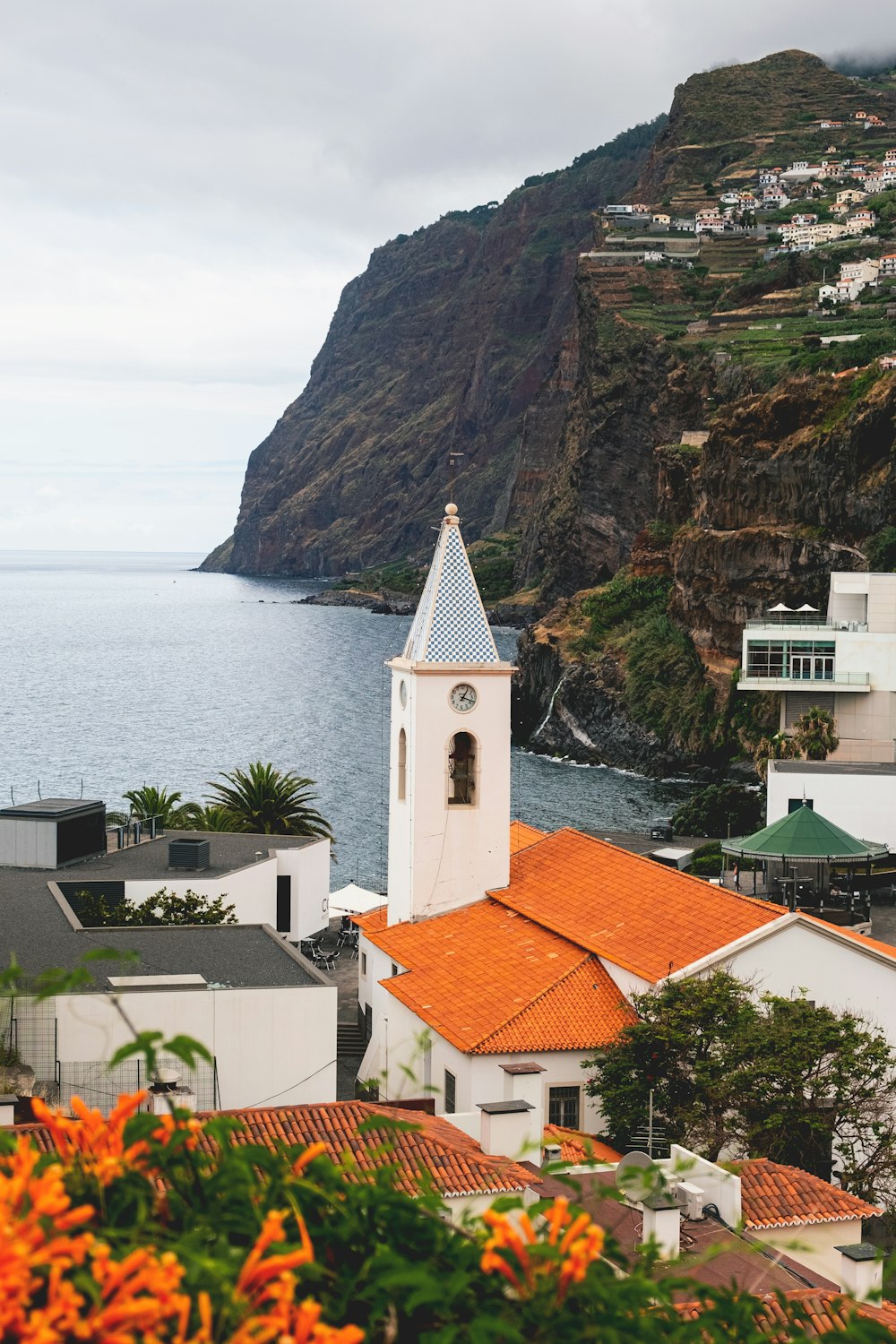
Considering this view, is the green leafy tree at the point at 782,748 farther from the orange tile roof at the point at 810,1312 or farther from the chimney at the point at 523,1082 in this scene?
the orange tile roof at the point at 810,1312

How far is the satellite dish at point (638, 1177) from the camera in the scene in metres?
6.34

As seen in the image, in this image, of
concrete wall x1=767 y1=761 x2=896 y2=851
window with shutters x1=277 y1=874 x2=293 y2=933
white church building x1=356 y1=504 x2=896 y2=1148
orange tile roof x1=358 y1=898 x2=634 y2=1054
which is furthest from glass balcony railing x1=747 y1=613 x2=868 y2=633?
orange tile roof x1=358 y1=898 x2=634 y2=1054

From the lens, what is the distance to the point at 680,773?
340 feet

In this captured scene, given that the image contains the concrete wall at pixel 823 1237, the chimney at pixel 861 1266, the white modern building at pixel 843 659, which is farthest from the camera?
the white modern building at pixel 843 659

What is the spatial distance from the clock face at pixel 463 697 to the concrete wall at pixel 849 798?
959 inches

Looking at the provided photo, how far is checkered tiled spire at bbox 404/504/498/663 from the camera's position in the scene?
108 feet

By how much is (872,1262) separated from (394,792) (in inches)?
796

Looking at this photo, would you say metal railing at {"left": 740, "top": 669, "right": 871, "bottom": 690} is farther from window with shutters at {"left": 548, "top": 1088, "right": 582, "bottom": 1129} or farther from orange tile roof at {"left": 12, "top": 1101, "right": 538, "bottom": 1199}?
orange tile roof at {"left": 12, "top": 1101, "right": 538, "bottom": 1199}

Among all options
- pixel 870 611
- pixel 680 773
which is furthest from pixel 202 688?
pixel 870 611

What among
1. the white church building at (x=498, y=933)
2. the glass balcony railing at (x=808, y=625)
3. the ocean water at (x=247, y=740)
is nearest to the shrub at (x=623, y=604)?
the ocean water at (x=247, y=740)

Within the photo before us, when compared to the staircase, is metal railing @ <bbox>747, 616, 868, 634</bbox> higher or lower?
higher

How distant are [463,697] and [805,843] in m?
9.41

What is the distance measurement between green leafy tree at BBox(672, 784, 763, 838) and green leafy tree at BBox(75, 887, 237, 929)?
44.1m

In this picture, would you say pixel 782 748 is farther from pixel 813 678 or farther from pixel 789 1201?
pixel 789 1201
